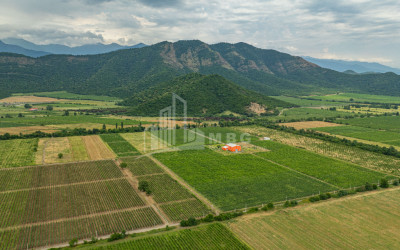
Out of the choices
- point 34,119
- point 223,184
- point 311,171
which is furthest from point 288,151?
point 34,119

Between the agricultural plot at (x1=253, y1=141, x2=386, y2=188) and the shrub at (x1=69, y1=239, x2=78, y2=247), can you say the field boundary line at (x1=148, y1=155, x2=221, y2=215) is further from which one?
the agricultural plot at (x1=253, y1=141, x2=386, y2=188)

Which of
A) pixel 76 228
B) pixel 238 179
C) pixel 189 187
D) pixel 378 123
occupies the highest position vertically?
pixel 378 123

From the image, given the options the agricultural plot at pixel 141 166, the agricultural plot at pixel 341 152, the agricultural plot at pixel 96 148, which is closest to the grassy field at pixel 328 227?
the agricultural plot at pixel 341 152

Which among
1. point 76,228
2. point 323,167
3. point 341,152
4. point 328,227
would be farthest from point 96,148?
point 341,152

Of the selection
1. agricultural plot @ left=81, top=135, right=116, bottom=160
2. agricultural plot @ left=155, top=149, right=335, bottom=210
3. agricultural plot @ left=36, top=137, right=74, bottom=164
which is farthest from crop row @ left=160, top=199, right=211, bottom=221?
agricultural plot @ left=36, top=137, right=74, bottom=164

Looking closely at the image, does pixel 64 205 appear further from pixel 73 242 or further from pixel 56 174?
pixel 56 174
